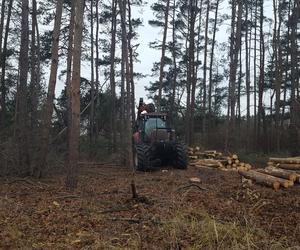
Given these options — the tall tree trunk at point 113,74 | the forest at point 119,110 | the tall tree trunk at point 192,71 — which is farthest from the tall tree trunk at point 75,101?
the tall tree trunk at point 192,71

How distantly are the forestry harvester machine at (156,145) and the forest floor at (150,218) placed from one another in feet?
18.9

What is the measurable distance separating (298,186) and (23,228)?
28.0ft

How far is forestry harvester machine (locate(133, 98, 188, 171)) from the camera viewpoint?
18297 millimetres

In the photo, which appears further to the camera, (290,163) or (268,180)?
(290,163)

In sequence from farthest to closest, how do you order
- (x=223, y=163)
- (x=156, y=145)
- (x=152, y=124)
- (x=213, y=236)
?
(x=223, y=163) → (x=152, y=124) → (x=156, y=145) → (x=213, y=236)

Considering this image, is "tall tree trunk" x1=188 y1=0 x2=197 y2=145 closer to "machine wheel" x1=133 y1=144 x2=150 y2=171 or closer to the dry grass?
"machine wheel" x1=133 y1=144 x2=150 y2=171

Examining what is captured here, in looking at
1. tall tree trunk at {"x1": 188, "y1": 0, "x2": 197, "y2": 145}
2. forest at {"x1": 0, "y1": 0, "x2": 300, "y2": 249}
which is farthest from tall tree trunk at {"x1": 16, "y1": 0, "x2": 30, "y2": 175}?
tall tree trunk at {"x1": 188, "y1": 0, "x2": 197, "y2": 145}

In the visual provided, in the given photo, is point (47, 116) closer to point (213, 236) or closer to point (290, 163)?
point (290, 163)

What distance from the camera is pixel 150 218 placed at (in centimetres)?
787

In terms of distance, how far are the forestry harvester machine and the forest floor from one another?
577 cm

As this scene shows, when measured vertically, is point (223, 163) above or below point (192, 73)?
below

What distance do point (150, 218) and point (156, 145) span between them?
10.6 m

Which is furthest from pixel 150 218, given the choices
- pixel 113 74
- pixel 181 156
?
pixel 113 74

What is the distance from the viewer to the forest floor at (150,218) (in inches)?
256
